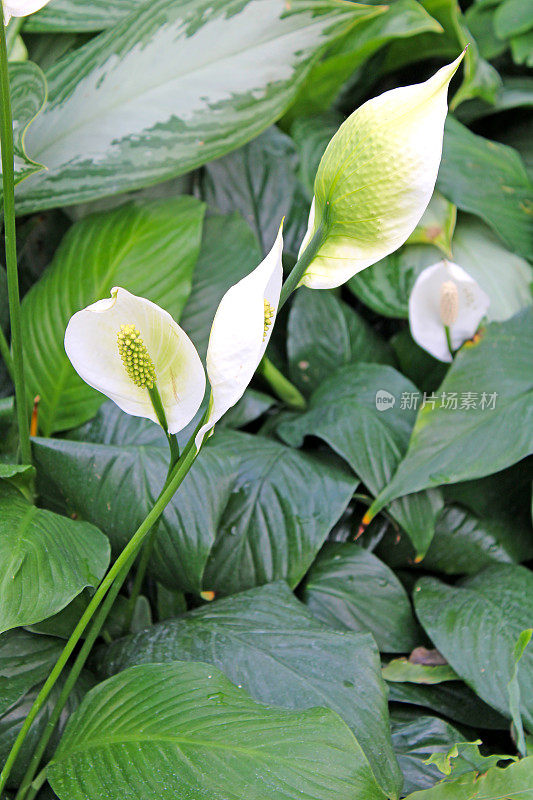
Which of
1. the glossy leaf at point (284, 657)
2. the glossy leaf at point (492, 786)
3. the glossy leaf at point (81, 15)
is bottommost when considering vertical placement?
the glossy leaf at point (492, 786)

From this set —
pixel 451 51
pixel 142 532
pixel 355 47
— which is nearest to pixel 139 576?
pixel 142 532

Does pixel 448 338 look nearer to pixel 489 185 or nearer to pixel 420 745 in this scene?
pixel 489 185

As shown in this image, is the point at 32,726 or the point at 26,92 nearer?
the point at 32,726

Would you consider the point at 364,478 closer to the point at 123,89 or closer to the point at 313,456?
the point at 313,456

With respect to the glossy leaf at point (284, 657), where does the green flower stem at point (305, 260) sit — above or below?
above

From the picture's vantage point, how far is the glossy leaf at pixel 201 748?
40cm

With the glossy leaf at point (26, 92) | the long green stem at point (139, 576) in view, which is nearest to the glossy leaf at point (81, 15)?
the glossy leaf at point (26, 92)

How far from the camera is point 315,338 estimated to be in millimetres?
873

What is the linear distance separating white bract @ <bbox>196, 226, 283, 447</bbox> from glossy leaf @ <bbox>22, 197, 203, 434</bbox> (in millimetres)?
406

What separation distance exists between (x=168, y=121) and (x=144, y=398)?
A: 44cm

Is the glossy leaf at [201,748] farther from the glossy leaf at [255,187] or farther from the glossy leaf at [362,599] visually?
the glossy leaf at [255,187]

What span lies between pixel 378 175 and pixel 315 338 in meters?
0.54

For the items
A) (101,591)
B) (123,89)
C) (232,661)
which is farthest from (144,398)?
(123,89)

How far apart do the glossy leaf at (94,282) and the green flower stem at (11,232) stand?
0.51 feet
